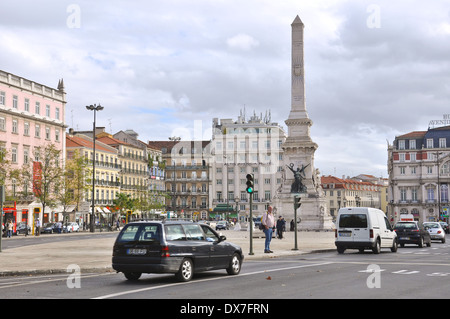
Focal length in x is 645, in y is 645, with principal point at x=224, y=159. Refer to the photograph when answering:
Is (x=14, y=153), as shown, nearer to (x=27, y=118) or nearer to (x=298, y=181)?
(x=27, y=118)

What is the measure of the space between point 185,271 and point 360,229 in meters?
14.0

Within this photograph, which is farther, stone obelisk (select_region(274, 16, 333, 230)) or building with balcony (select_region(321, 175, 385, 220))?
building with balcony (select_region(321, 175, 385, 220))

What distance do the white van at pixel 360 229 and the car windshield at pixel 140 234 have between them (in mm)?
14291

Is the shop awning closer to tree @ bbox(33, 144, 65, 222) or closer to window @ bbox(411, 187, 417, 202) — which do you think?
window @ bbox(411, 187, 417, 202)

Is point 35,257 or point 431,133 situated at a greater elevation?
point 431,133

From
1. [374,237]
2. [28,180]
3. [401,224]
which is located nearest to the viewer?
[374,237]

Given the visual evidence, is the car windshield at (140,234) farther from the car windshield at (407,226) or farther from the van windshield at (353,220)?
the car windshield at (407,226)

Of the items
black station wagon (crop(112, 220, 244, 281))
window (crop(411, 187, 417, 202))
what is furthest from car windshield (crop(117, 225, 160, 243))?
window (crop(411, 187, 417, 202))

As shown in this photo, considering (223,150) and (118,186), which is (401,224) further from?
(223,150)

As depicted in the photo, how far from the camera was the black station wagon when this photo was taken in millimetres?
14883

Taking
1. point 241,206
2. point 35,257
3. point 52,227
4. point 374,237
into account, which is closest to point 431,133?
point 241,206

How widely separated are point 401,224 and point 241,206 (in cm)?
9201
